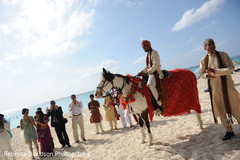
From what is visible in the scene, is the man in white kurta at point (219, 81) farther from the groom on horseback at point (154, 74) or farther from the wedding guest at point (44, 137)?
the wedding guest at point (44, 137)

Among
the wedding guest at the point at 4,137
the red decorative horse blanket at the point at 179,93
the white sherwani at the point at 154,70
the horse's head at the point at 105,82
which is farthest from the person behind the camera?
the wedding guest at the point at 4,137

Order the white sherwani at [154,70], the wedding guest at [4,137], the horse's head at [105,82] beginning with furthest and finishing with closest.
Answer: the wedding guest at [4,137] < the white sherwani at [154,70] < the horse's head at [105,82]

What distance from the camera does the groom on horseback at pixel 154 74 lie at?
4.45m

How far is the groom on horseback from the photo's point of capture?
445cm

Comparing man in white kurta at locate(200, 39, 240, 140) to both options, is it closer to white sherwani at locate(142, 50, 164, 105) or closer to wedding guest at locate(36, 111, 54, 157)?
white sherwani at locate(142, 50, 164, 105)

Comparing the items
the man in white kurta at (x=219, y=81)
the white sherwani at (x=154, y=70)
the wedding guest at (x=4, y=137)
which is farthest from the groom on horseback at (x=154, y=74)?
the wedding guest at (x=4, y=137)

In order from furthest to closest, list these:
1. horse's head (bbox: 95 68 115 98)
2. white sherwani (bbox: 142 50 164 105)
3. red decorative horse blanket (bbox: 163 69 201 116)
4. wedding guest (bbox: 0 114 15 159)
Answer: wedding guest (bbox: 0 114 15 159) → red decorative horse blanket (bbox: 163 69 201 116) → white sherwani (bbox: 142 50 164 105) → horse's head (bbox: 95 68 115 98)

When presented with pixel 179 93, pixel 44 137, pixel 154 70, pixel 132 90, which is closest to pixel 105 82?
pixel 132 90

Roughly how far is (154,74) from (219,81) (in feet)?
5.41

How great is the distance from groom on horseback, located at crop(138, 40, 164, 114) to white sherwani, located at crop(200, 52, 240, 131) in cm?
116

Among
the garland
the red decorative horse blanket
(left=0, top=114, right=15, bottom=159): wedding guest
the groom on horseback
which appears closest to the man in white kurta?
the red decorative horse blanket

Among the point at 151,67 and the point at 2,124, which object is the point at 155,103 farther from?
the point at 2,124

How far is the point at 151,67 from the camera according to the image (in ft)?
14.7

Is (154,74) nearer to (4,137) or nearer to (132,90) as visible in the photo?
(132,90)
